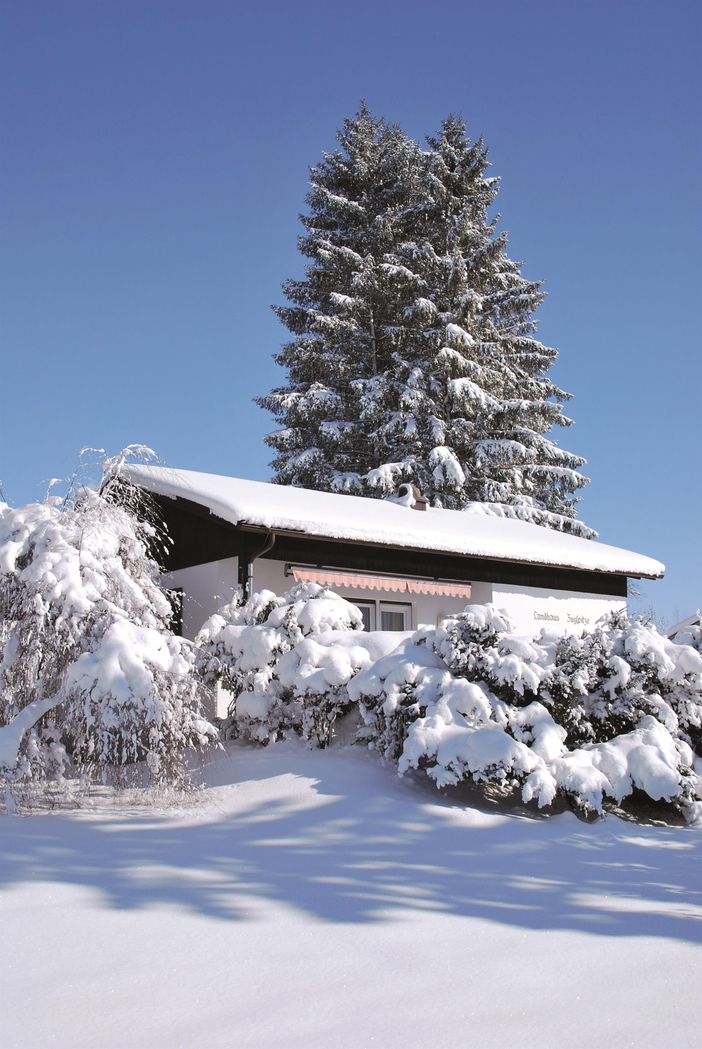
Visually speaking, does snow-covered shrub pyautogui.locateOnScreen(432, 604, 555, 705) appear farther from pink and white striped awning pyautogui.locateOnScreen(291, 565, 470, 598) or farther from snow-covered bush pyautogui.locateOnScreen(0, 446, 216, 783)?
pink and white striped awning pyautogui.locateOnScreen(291, 565, 470, 598)

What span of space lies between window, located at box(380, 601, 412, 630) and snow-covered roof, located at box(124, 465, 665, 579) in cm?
127

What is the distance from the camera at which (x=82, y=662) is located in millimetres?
7602

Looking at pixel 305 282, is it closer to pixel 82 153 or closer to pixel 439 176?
pixel 439 176

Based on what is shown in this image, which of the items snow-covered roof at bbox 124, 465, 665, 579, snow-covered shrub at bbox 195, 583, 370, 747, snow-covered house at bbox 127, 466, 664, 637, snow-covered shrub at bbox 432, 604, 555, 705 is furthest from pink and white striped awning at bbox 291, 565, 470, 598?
snow-covered shrub at bbox 432, 604, 555, 705

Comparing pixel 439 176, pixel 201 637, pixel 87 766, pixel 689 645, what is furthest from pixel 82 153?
pixel 439 176

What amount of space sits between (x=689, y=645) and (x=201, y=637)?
212 inches

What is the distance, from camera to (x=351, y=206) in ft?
103

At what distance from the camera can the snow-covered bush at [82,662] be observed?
751cm

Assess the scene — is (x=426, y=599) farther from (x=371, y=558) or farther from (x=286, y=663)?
(x=286, y=663)

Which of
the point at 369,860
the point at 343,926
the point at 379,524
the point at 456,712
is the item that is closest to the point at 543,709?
the point at 456,712

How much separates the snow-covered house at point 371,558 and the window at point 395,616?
0.02 meters

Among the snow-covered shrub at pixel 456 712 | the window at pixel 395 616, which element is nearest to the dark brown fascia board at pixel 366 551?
the window at pixel 395 616

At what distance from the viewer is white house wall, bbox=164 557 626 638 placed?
12.9 m

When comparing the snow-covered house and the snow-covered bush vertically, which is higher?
the snow-covered house
